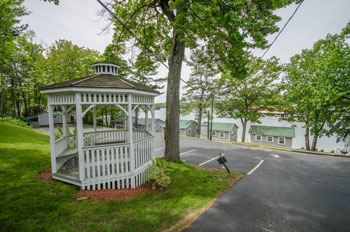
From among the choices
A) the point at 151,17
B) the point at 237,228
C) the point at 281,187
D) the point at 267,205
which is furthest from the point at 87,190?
the point at 151,17

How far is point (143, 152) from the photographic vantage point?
5723 millimetres

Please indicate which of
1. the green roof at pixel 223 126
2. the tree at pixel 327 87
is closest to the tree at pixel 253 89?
the tree at pixel 327 87

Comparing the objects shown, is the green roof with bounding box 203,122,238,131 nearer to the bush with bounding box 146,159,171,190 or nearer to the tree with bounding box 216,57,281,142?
the tree with bounding box 216,57,281,142

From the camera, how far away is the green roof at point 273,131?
25406 mm

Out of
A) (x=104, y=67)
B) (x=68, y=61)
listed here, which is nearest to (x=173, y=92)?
(x=104, y=67)

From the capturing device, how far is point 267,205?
4.49m

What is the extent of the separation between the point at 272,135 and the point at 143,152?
2829cm

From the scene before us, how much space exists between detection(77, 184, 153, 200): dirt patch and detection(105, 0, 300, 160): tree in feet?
10.6

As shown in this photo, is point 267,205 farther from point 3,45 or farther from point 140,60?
point 3,45

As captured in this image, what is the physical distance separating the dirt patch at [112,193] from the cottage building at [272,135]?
92.9 ft

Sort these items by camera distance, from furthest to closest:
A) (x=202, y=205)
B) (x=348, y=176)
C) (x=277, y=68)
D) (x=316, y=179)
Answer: (x=277, y=68)
(x=348, y=176)
(x=316, y=179)
(x=202, y=205)

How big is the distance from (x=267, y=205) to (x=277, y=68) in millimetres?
17146

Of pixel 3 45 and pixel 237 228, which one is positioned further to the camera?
pixel 3 45

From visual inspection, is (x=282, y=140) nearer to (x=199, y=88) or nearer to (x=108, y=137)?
(x=199, y=88)
